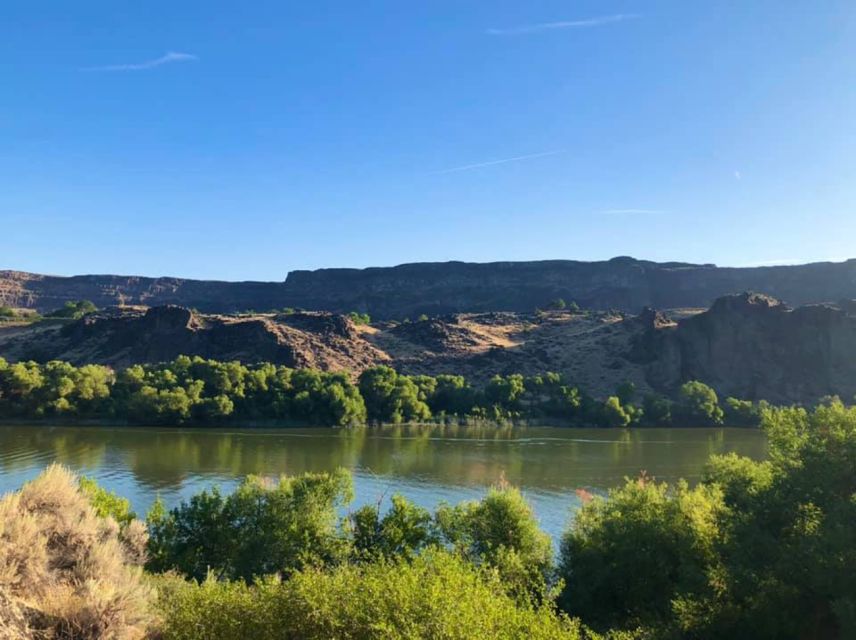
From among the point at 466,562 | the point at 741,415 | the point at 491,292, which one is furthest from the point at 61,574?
the point at 491,292

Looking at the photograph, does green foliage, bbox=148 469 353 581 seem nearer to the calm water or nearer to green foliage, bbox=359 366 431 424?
the calm water

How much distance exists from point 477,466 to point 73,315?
11662cm

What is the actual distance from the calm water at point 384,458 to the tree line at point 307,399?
13.7ft

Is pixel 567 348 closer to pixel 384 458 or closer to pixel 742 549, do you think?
pixel 384 458

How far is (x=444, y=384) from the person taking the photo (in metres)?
88.0

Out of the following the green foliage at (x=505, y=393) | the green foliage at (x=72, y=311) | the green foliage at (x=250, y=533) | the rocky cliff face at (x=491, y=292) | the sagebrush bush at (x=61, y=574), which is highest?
the rocky cliff face at (x=491, y=292)

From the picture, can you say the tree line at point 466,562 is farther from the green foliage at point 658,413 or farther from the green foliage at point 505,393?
the green foliage at point 658,413

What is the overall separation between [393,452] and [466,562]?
121 ft

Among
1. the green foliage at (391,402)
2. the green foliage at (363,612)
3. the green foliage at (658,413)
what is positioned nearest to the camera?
the green foliage at (363,612)

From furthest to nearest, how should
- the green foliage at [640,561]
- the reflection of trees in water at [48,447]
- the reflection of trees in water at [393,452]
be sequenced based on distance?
the reflection of trees in water at [48,447], the reflection of trees in water at [393,452], the green foliage at [640,561]

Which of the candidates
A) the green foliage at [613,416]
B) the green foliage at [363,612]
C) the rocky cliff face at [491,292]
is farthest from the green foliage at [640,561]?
the rocky cliff face at [491,292]

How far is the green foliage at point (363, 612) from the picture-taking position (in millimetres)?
9750

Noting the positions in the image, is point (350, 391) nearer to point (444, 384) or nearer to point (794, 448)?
point (444, 384)

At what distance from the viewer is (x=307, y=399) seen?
73.6 meters
